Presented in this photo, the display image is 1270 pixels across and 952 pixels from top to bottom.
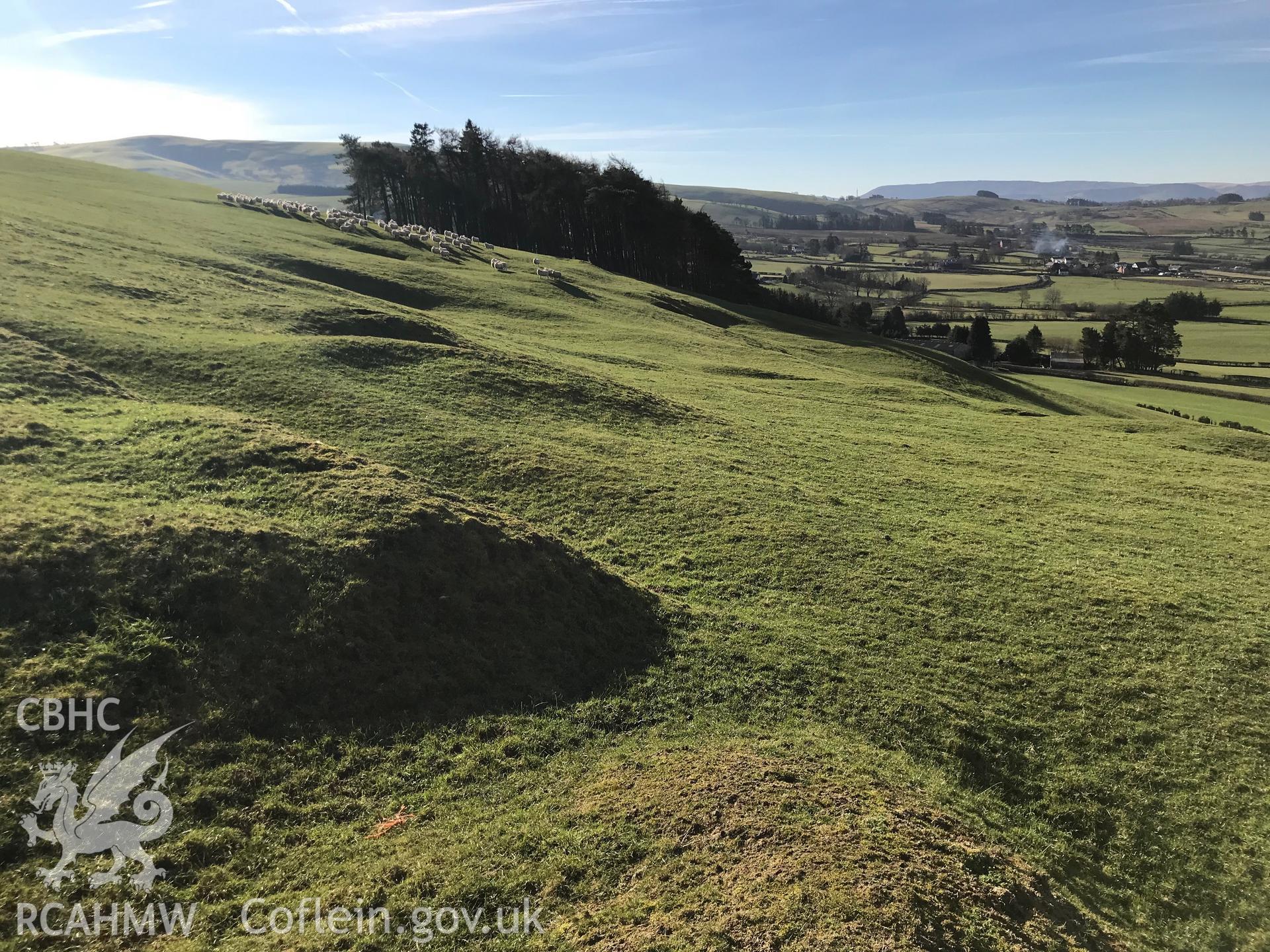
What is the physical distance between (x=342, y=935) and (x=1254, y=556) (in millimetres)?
24988

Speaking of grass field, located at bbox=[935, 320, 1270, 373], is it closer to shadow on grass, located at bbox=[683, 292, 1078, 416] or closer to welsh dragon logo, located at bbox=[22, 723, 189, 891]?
shadow on grass, located at bbox=[683, 292, 1078, 416]

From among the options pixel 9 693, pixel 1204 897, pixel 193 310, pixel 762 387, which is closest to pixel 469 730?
pixel 9 693

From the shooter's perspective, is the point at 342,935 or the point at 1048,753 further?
the point at 1048,753

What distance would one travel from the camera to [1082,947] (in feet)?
25.5

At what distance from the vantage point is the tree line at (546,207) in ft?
263

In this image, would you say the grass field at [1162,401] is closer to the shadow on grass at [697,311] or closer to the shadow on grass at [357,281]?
the shadow on grass at [697,311]

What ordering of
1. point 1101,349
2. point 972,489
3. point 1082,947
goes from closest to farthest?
point 1082,947 < point 972,489 < point 1101,349

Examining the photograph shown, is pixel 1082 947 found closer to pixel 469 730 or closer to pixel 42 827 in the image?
pixel 469 730

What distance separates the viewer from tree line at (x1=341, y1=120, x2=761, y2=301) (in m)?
80.3

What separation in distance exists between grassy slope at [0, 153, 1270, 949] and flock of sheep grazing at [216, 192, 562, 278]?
3552 centimetres

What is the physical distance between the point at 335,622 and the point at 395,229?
6185 centimetres

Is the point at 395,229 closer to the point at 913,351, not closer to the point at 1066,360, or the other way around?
the point at 913,351

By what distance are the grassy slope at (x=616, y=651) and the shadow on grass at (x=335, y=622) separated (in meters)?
0.07

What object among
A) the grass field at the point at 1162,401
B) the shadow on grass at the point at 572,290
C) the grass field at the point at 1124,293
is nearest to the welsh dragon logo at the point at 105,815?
the shadow on grass at the point at 572,290
